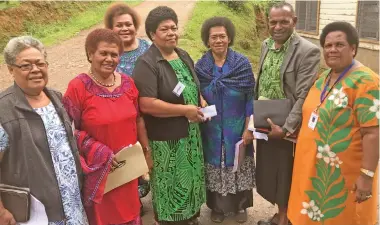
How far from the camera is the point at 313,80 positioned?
2904 mm

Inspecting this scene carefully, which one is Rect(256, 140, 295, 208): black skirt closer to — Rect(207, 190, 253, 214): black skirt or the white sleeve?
Rect(207, 190, 253, 214): black skirt

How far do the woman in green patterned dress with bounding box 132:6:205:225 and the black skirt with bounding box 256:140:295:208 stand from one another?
1.92 ft

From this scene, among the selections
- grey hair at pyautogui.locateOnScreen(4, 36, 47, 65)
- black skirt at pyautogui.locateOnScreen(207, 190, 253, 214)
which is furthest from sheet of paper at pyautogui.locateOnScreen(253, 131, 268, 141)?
grey hair at pyautogui.locateOnScreen(4, 36, 47, 65)

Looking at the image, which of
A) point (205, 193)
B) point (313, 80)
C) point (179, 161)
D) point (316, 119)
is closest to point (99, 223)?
point (179, 161)

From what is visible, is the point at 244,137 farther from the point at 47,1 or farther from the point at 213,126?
the point at 47,1

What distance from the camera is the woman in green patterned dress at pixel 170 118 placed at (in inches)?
119

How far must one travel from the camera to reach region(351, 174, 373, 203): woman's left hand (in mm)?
2396

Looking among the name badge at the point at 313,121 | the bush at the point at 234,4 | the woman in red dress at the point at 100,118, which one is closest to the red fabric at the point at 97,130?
the woman in red dress at the point at 100,118

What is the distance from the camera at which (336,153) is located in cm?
249

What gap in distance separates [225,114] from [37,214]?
A: 1.87m

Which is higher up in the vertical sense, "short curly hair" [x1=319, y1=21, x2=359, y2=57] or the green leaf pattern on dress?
"short curly hair" [x1=319, y1=21, x2=359, y2=57]

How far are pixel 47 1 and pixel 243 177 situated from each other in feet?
40.0

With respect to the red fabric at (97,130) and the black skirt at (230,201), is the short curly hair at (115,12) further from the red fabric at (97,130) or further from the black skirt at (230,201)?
the black skirt at (230,201)

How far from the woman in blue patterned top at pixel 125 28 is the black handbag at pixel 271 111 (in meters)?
1.36
